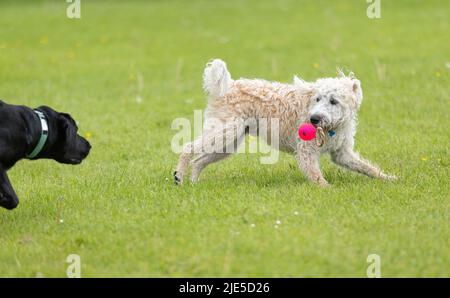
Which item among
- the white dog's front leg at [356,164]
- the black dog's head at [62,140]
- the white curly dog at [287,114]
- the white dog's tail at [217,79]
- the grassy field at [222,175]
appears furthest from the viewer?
the white dog's tail at [217,79]

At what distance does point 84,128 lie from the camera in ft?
34.7

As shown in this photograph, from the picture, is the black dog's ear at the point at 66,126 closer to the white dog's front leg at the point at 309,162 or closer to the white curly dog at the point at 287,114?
the white curly dog at the point at 287,114

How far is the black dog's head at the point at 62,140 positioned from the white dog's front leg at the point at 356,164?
2472mm

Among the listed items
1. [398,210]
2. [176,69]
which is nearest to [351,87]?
[398,210]

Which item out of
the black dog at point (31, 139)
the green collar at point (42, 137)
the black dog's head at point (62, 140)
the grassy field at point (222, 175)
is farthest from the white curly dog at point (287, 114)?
the green collar at point (42, 137)

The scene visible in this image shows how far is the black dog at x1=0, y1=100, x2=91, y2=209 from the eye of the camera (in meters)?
6.21

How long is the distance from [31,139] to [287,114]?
248 centimetres

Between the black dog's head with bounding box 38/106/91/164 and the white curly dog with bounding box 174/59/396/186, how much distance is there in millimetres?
1083

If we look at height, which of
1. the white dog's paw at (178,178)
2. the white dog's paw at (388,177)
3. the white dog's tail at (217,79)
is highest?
the white dog's tail at (217,79)

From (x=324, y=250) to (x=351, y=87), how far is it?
2.28 metres

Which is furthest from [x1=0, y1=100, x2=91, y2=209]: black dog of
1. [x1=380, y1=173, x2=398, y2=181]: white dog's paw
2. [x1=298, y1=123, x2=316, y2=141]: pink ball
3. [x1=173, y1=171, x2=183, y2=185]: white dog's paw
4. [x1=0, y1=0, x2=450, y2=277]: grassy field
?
[x1=380, y1=173, x2=398, y2=181]: white dog's paw

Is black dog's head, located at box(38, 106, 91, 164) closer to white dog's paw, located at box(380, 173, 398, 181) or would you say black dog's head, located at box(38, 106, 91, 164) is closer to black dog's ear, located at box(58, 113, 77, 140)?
black dog's ear, located at box(58, 113, 77, 140)

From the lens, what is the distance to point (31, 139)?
6359 mm

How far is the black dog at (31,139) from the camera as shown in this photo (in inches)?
244
